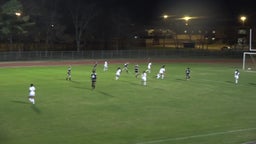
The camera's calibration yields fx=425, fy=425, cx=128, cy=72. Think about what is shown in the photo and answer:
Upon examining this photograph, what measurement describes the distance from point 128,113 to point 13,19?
168 feet

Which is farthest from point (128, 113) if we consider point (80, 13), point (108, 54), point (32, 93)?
point (80, 13)

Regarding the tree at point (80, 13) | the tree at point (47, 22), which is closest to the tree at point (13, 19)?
the tree at point (47, 22)

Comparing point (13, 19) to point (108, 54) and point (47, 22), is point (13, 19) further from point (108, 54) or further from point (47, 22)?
point (108, 54)

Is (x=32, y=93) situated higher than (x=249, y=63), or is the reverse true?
(x=249, y=63)

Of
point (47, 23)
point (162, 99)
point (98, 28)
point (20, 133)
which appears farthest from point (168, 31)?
point (20, 133)

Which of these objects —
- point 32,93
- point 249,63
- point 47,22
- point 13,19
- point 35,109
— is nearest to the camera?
point 35,109

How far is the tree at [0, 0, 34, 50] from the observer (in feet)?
218

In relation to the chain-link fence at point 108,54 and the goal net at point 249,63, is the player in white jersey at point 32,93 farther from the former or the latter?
the chain-link fence at point 108,54

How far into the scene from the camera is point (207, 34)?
129 metres

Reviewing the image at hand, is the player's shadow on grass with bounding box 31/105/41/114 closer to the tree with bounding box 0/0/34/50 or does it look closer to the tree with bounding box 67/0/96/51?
the tree with bounding box 0/0/34/50

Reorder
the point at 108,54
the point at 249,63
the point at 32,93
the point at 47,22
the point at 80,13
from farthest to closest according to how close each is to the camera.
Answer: the point at 80,13 → the point at 47,22 → the point at 108,54 → the point at 249,63 → the point at 32,93

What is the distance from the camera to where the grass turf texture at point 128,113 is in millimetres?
18203

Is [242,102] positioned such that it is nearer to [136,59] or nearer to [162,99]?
[162,99]

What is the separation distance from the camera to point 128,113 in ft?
77.2
